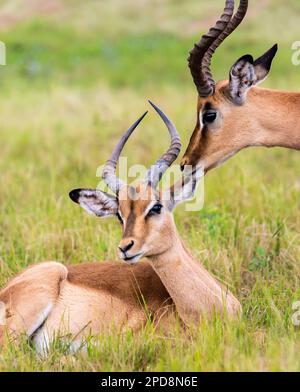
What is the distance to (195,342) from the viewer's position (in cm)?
501

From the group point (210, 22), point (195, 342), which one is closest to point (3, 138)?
point (195, 342)

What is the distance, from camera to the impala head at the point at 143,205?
17.0 ft

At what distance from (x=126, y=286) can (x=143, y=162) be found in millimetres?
4566

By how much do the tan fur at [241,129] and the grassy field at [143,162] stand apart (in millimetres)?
860

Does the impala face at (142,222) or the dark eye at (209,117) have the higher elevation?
the dark eye at (209,117)

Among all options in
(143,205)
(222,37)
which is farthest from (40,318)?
(222,37)

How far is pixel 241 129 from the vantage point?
621 centimetres

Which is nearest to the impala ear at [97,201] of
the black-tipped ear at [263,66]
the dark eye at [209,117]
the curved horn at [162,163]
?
the curved horn at [162,163]

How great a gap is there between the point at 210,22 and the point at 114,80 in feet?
27.6

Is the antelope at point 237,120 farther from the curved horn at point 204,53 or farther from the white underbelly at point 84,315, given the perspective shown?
the white underbelly at point 84,315

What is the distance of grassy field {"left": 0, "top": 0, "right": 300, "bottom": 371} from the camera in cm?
493

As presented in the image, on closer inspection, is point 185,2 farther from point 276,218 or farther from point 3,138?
point 276,218

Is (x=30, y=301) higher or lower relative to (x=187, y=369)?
higher

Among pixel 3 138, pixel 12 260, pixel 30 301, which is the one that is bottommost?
pixel 30 301
